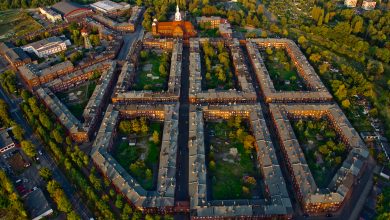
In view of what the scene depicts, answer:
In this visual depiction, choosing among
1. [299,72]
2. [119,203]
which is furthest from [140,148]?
[299,72]

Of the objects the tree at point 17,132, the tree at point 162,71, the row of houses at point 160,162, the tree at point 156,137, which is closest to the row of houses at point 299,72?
the row of houses at point 160,162

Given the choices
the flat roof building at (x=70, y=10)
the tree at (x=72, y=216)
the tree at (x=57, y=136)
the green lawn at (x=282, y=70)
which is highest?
the flat roof building at (x=70, y=10)

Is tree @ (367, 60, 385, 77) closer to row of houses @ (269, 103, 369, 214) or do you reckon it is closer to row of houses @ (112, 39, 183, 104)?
row of houses @ (269, 103, 369, 214)

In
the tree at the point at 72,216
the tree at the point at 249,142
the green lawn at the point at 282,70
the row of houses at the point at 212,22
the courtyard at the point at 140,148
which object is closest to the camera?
the tree at the point at 72,216

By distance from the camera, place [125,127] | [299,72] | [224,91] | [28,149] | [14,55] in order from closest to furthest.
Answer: [28,149] < [125,127] < [224,91] < [299,72] < [14,55]

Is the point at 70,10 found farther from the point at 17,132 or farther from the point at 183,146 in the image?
the point at 183,146

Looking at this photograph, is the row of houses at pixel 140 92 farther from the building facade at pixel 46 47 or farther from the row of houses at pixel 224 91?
the building facade at pixel 46 47

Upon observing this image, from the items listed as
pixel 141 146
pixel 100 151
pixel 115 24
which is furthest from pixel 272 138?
pixel 115 24
